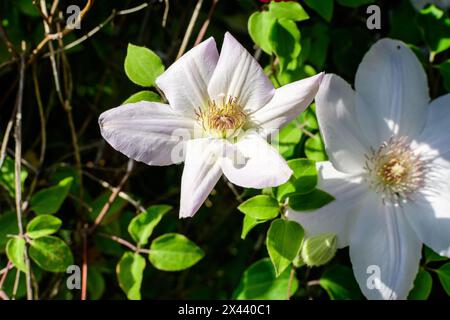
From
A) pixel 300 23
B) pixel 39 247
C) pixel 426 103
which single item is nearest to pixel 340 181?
pixel 426 103

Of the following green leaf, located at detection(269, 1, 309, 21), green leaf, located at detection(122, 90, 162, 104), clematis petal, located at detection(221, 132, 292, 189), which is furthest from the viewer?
green leaf, located at detection(269, 1, 309, 21)

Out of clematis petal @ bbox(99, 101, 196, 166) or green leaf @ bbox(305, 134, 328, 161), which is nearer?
clematis petal @ bbox(99, 101, 196, 166)

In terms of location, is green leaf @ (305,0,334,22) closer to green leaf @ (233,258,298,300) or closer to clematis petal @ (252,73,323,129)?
clematis petal @ (252,73,323,129)

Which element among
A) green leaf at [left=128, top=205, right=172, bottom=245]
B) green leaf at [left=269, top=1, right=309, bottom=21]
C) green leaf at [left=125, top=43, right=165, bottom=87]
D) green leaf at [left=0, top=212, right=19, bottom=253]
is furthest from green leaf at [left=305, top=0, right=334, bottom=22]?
green leaf at [left=0, top=212, right=19, bottom=253]

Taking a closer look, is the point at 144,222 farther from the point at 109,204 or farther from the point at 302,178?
the point at 302,178

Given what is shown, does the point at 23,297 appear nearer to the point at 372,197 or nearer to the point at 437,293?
the point at 372,197

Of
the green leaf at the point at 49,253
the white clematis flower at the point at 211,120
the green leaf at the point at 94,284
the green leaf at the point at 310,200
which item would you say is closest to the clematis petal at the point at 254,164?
the white clematis flower at the point at 211,120

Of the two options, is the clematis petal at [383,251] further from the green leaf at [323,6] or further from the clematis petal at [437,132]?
the green leaf at [323,6]

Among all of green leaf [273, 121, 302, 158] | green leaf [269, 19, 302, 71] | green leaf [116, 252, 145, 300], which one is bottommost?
green leaf [116, 252, 145, 300]
